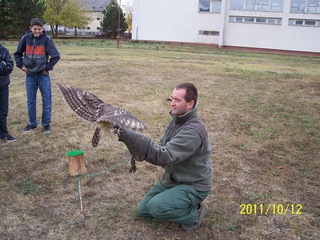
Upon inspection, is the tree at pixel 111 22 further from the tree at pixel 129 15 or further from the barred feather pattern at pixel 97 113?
the barred feather pattern at pixel 97 113

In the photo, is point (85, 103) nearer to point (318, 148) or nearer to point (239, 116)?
point (318, 148)

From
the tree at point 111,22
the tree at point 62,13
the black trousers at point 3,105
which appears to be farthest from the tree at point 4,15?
the black trousers at point 3,105

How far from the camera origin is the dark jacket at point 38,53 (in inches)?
212

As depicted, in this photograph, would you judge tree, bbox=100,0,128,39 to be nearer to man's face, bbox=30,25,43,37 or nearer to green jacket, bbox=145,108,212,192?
man's face, bbox=30,25,43,37

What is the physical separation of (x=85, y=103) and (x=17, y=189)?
151 cm

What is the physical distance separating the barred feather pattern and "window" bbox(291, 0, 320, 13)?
109ft

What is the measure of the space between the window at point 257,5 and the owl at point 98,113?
3309 cm

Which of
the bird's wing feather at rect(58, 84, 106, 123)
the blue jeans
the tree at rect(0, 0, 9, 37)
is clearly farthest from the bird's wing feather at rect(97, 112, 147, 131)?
the tree at rect(0, 0, 9, 37)

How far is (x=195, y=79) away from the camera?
1121cm

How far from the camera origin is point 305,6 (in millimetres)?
31797

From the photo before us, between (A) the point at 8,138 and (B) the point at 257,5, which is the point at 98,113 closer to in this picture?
(A) the point at 8,138

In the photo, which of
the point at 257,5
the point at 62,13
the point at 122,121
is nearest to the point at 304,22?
the point at 257,5

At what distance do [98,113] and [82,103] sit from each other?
0.97 ft
